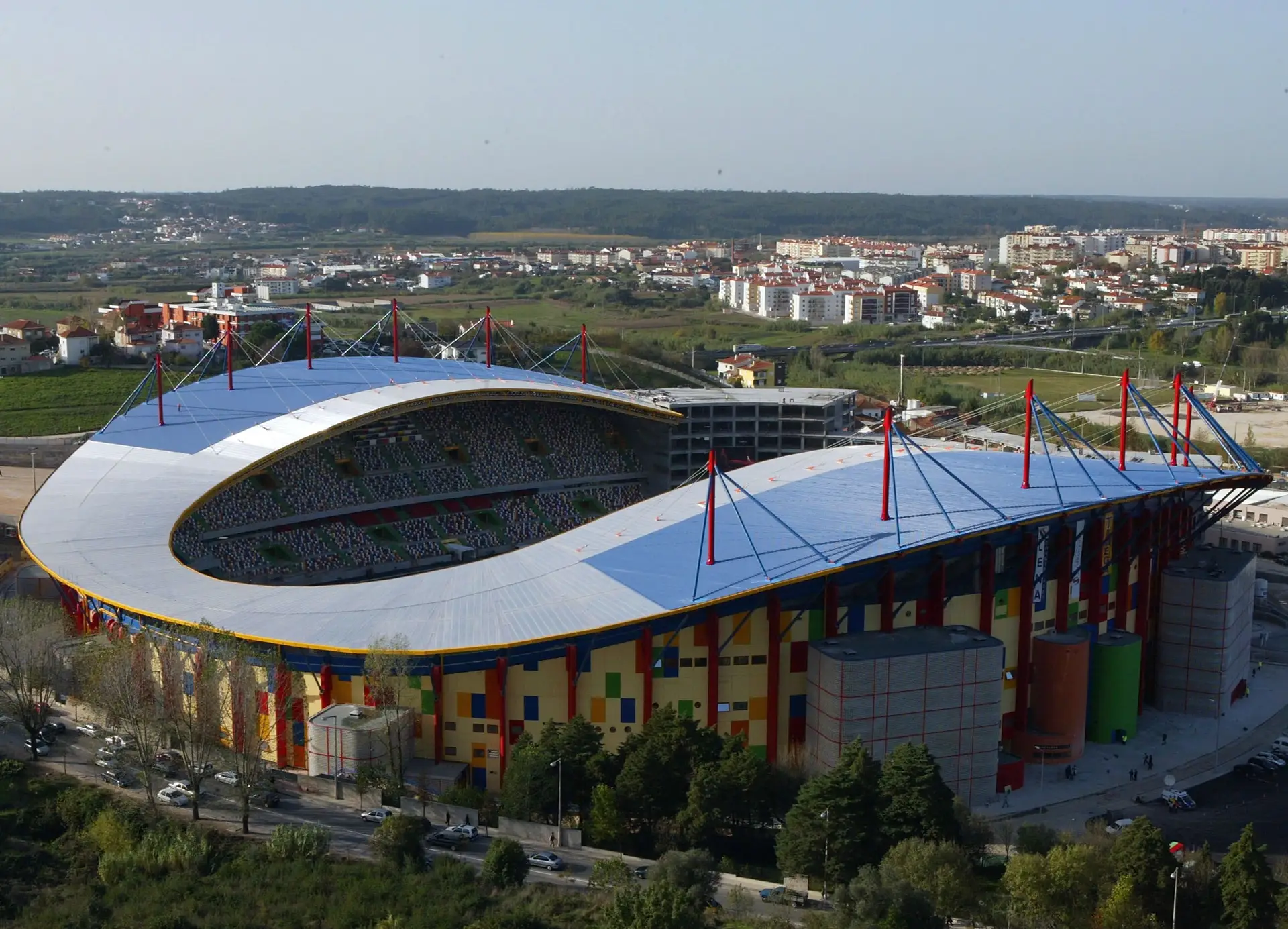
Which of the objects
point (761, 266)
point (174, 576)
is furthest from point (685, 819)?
point (761, 266)

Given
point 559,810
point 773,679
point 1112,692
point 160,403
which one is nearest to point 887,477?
point 773,679


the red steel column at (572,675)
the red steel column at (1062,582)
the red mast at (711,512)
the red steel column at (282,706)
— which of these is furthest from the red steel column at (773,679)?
the red steel column at (282,706)

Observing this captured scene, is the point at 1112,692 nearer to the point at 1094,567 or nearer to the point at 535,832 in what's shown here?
the point at 1094,567

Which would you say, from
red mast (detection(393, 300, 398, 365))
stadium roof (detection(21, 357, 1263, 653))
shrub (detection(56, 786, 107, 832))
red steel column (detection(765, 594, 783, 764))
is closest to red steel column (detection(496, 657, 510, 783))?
stadium roof (detection(21, 357, 1263, 653))

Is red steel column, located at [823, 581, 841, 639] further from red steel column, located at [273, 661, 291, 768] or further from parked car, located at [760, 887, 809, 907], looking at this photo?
red steel column, located at [273, 661, 291, 768]

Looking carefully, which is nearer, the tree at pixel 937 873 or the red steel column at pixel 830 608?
the tree at pixel 937 873

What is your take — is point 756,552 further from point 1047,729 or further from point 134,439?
point 134,439

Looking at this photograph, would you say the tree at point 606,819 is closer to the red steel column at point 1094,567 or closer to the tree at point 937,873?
the tree at point 937,873
